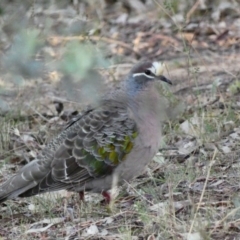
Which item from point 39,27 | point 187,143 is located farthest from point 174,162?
point 39,27

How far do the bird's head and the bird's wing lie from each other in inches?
12.2

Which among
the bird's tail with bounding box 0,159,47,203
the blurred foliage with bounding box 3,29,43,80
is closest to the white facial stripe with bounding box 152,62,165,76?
the bird's tail with bounding box 0,159,47,203

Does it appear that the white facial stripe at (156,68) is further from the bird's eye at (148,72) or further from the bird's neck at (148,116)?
the bird's neck at (148,116)

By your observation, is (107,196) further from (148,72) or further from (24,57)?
(24,57)

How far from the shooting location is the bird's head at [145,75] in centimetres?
621

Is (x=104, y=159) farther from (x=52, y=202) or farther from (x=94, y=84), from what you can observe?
(x=94, y=84)

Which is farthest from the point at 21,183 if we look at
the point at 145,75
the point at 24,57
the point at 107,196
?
the point at 24,57

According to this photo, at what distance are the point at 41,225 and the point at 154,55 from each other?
6.25 meters

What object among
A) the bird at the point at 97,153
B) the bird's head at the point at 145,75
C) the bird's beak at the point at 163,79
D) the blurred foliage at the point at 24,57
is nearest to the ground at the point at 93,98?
the blurred foliage at the point at 24,57

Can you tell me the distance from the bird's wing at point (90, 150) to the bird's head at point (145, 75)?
311mm

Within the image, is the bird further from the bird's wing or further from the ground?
the ground

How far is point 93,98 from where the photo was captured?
2.86 metres

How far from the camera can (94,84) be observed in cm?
282

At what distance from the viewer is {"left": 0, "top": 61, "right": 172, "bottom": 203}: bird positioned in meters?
5.81
